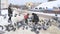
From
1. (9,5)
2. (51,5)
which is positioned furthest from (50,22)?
(9,5)

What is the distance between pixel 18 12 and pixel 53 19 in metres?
0.43

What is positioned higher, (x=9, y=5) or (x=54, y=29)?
(x=9, y=5)

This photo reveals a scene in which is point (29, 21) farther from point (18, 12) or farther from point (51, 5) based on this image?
point (51, 5)

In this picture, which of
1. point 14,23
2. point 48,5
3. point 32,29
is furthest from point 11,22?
point 48,5

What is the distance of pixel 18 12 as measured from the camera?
4.29 feet

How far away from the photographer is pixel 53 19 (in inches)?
48.5

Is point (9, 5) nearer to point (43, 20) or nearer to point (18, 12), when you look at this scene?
point (18, 12)

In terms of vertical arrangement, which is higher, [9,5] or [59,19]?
[9,5]

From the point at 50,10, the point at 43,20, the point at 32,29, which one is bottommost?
the point at 32,29

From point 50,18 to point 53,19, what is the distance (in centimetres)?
4

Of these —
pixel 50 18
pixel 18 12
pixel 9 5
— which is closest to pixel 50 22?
pixel 50 18

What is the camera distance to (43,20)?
1.26 meters

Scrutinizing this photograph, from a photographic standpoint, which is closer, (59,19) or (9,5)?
(59,19)

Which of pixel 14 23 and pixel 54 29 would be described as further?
pixel 14 23
